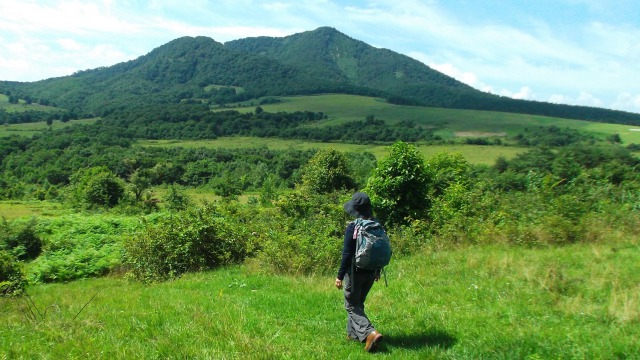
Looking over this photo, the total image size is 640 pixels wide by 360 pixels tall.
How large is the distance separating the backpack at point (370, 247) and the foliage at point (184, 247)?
930 cm

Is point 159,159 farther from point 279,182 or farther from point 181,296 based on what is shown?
point 181,296

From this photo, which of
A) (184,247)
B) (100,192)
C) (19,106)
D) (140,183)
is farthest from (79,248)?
(19,106)

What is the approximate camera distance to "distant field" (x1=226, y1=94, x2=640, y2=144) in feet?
349

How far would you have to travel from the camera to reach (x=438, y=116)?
434ft

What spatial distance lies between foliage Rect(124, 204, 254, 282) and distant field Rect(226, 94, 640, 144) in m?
81.6

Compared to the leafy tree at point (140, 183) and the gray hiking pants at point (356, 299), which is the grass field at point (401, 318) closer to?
the gray hiking pants at point (356, 299)

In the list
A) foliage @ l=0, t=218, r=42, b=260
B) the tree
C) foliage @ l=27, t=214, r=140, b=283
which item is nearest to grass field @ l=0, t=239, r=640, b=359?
the tree

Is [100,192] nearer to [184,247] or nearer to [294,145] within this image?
[184,247]

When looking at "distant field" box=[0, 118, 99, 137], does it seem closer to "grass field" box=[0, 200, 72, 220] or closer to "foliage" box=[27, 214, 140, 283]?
"grass field" box=[0, 200, 72, 220]

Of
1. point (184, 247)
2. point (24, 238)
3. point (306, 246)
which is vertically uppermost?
point (306, 246)

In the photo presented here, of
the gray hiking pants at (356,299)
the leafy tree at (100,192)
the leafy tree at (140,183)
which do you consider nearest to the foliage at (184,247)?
the gray hiking pants at (356,299)

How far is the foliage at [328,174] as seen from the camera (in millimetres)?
24484

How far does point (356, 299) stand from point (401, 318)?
40.7 inches

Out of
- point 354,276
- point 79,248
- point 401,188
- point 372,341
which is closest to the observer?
point 372,341
